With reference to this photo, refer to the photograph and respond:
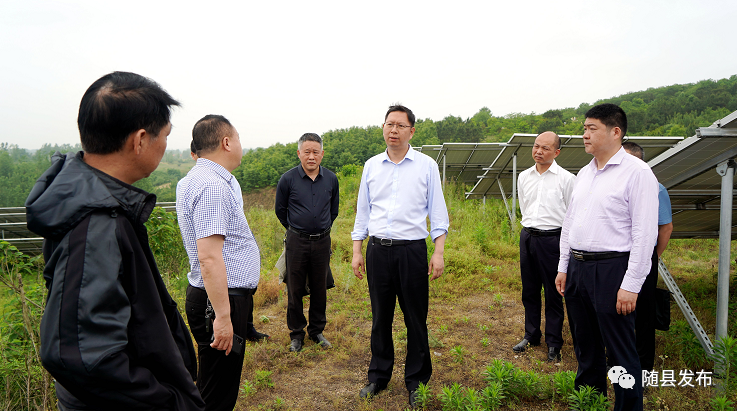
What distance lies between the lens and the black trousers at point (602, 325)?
2977mm

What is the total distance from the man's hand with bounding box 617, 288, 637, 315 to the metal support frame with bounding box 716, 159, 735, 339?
65.7 inches

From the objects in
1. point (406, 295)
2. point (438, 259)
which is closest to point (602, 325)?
point (438, 259)

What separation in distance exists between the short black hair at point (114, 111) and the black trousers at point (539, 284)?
4.39 meters

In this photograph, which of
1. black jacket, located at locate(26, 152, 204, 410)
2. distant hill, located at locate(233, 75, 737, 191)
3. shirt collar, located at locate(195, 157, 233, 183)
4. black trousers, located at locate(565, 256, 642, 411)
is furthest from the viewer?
distant hill, located at locate(233, 75, 737, 191)

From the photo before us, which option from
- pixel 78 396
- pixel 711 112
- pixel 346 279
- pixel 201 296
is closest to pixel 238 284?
pixel 201 296

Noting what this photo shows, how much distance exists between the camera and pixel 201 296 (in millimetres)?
2684

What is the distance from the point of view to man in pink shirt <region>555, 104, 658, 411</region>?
2.89m

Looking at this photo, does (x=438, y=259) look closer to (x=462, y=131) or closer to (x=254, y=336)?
(x=254, y=336)

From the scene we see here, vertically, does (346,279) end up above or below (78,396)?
below

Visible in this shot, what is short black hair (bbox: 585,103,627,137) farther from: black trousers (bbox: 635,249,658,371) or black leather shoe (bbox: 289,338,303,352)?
black leather shoe (bbox: 289,338,303,352)

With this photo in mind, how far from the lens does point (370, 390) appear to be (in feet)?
12.5

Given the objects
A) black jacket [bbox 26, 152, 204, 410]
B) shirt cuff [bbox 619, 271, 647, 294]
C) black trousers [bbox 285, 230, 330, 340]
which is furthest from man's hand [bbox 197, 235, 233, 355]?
shirt cuff [bbox 619, 271, 647, 294]

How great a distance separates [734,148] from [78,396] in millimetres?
5222

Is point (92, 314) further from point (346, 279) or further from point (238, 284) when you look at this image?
point (346, 279)
